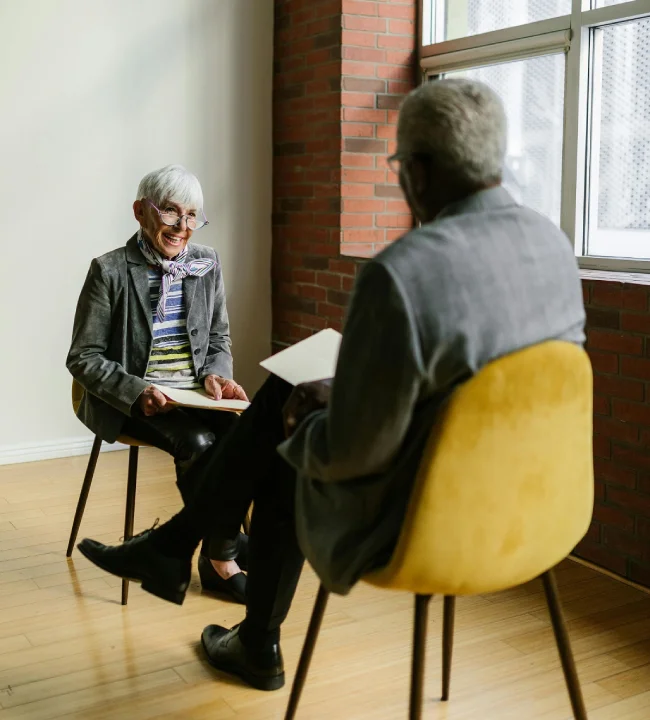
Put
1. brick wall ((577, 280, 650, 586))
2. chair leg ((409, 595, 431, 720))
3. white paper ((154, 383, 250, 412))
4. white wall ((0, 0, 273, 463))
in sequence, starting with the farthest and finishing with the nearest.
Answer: white wall ((0, 0, 273, 463)), brick wall ((577, 280, 650, 586)), white paper ((154, 383, 250, 412)), chair leg ((409, 595, 431, 720))

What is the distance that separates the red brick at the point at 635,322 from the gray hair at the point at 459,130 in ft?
4.35

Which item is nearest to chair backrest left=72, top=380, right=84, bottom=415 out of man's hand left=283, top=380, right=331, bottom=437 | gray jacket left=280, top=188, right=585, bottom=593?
man's hand left=283, top=380, right=331, bottom=437

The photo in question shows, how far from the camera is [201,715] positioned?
2.06 metres

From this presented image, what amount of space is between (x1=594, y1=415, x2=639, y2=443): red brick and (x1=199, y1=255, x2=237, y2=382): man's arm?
1.13 metres

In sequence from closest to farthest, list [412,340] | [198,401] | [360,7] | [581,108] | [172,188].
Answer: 1. [412,340]
2. [198,401]
3. [172,188]
4. [581,108]
5. [360,7]

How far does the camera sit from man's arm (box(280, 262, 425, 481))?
1.39m

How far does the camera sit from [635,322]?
2719 millimetres

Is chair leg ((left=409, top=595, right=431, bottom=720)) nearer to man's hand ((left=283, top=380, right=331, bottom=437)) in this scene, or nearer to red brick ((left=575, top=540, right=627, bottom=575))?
man's hand ((left=283, top=380, right=331, bottom=437))

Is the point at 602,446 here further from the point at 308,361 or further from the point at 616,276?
the point at 308,361

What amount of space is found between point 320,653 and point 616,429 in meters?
1.12

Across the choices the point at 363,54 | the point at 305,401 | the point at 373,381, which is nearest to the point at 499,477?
the point at 373,381

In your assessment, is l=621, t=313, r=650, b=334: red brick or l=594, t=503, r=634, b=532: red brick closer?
l=621, t=313, r=650, b=334: red brick

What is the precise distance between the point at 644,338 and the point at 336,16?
2.08 metres

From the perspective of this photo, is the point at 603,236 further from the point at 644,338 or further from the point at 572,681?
the point at 572,681
